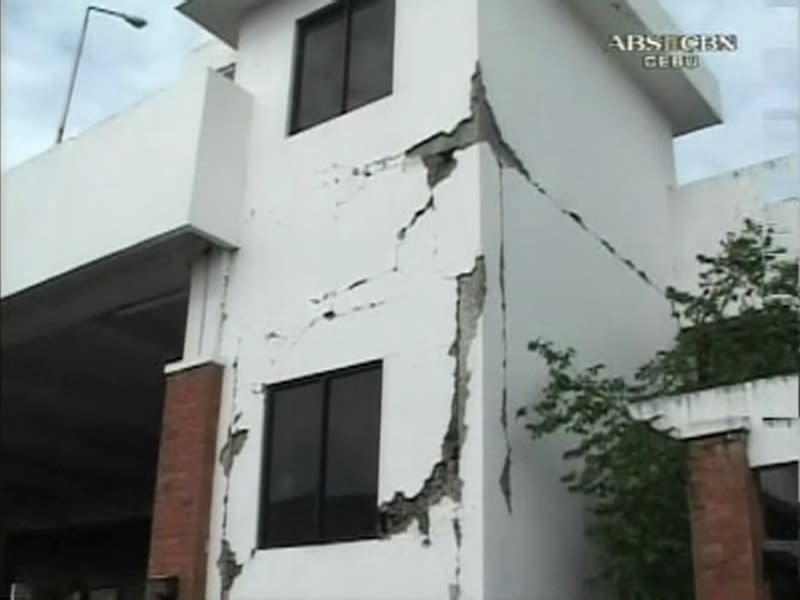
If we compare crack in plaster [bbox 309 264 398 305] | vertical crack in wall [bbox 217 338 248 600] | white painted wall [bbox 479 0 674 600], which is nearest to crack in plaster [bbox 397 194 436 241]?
crack in plaster [bbox 309 264 398 305]

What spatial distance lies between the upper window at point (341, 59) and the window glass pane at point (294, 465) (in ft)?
7.58

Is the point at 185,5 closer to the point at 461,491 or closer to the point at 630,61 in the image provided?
the point at 630,61

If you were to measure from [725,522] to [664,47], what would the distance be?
16.8 feet

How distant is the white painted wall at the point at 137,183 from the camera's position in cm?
885

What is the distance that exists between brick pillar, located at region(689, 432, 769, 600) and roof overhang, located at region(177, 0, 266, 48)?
5.53 metres

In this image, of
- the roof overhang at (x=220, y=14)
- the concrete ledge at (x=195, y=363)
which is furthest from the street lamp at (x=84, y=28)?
the concrete ledge at (x=195, y=363)

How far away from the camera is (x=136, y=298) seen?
10078mm

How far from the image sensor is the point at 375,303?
25.8ft

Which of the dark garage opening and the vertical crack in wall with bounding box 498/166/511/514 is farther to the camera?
the dark garage opening

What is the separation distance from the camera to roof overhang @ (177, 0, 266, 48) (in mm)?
9719

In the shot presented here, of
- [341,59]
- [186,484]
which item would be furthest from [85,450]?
[341,59]

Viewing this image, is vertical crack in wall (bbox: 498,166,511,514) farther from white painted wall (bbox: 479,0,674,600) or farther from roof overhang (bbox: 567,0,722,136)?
roof overhang (bbox: 567,0,722,136)

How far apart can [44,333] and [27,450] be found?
549 centimetres

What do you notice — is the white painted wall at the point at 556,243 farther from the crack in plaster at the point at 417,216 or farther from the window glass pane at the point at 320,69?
the window glass pane at the point at 320,69
